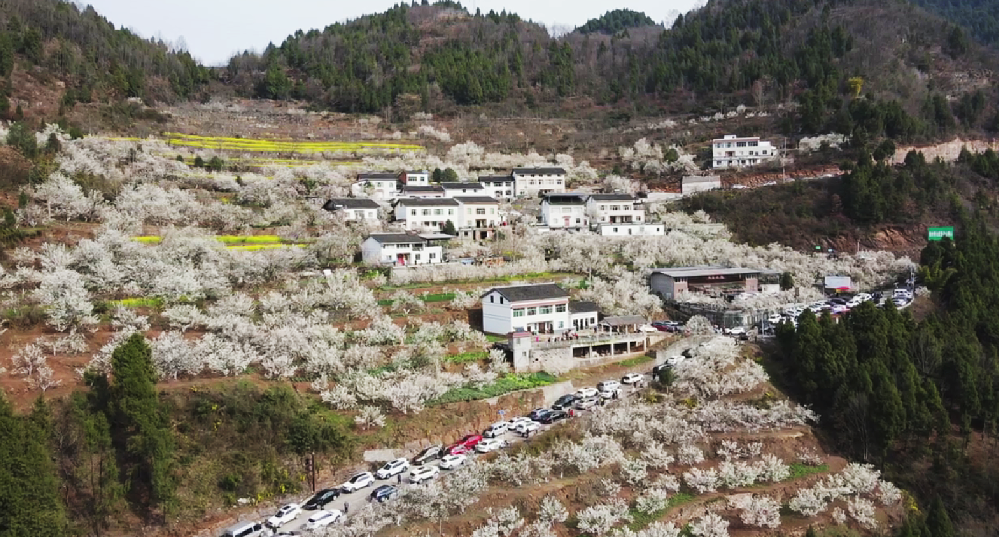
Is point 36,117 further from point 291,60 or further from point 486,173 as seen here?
point 291,60

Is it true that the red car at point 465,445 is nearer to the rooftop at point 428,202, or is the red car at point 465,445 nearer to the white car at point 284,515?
the white car at point 284,515

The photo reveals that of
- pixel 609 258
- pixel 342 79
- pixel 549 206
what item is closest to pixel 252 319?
pixel 609 258

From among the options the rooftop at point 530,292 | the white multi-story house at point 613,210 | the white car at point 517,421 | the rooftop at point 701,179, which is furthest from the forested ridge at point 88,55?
the rooftop at point 701,179

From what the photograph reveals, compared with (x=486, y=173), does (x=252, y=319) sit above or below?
below

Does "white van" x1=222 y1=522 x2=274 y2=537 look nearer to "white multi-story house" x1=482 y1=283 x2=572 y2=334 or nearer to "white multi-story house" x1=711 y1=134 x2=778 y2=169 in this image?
"white multi-story house" x1=482 y1=283 x2=572 y2=334

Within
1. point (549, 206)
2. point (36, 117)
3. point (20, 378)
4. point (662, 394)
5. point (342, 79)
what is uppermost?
point (342, 79)

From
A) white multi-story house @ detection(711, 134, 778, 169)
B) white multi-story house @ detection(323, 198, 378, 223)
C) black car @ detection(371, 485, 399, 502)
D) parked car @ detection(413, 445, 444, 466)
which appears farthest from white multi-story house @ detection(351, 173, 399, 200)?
black car @ detection(371, 485, 399, 502)
